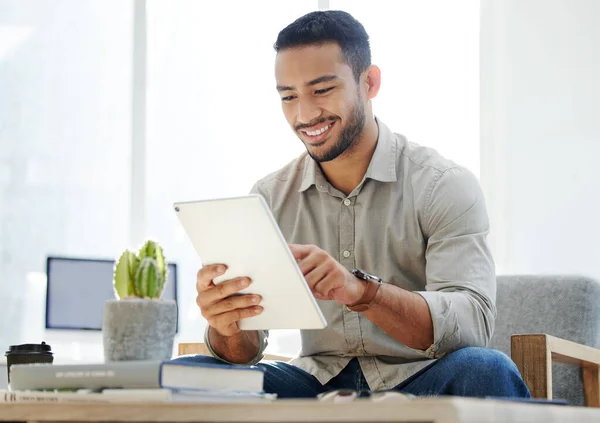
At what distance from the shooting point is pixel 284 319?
4.52 ft

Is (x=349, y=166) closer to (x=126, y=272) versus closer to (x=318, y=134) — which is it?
(x=318, y=134)

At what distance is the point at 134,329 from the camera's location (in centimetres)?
114

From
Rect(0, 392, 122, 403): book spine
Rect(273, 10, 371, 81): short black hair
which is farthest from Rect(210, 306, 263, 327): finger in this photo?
Rect(273, 10, 371, 81): short black hair

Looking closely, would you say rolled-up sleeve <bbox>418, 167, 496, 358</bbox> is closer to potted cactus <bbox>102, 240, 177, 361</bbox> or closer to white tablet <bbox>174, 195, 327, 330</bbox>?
white tablet <bbox>174, 195, 327, 330</bbox>

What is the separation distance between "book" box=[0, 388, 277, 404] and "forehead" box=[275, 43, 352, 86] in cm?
104

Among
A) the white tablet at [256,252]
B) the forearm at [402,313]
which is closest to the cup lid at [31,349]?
the white tablet at [256,252]

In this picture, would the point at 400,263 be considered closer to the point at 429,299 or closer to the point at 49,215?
the point at 429,299

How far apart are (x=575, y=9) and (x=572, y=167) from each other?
63 cm

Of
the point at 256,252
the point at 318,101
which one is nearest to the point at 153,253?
the point at 256,252

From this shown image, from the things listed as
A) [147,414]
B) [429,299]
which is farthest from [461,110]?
[147,414]

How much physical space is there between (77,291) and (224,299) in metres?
1.73

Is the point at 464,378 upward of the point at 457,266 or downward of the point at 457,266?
downward

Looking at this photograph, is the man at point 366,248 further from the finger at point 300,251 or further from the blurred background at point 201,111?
the blurred background at point 201,111

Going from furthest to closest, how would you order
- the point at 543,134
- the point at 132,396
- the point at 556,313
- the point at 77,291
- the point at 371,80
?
the point at 543,134 → the point at 77,291 → the point at 556,313 → the point at 371,80 → the point at 132,396
